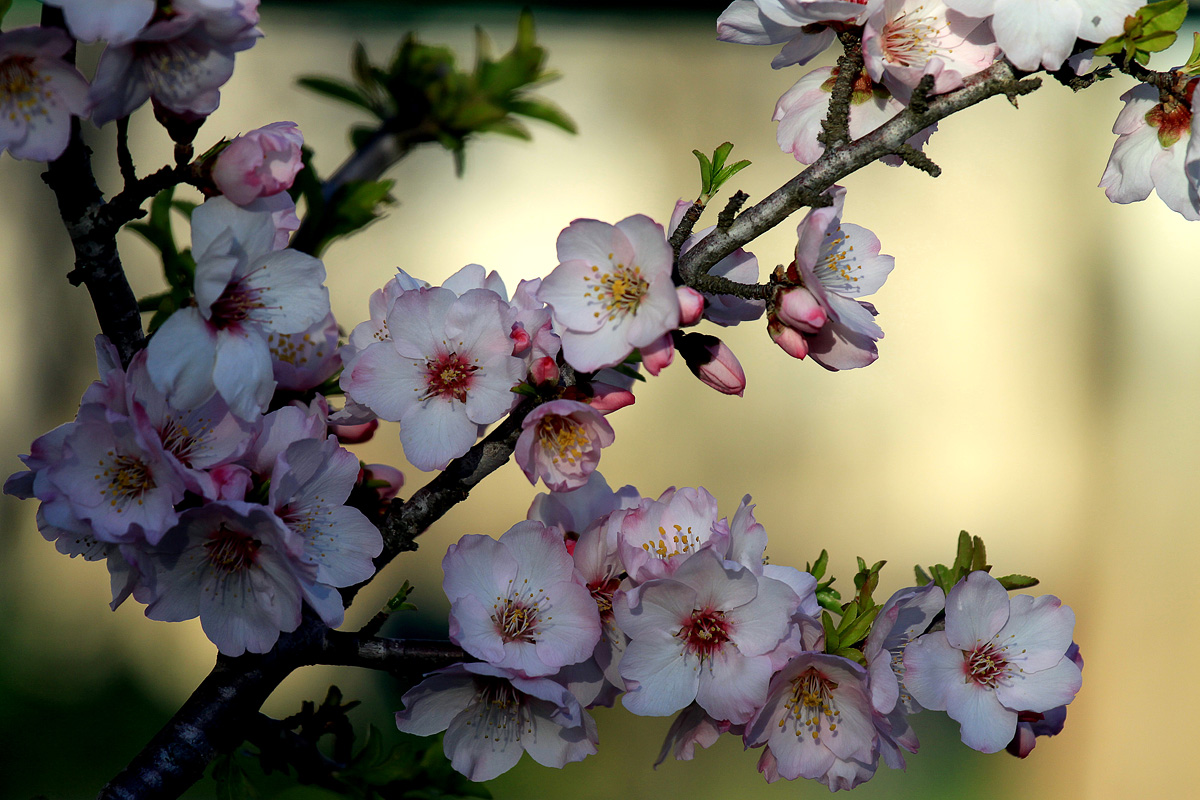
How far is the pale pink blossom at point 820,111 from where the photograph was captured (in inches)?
24.6

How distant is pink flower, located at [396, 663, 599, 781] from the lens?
0.61 meters

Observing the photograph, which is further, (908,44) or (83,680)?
(83,680)

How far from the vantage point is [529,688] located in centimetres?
55

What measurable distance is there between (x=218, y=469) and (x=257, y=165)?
0.64 ft

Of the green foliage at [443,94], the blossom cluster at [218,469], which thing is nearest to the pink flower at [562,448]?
the blossom cluster at [218,469]

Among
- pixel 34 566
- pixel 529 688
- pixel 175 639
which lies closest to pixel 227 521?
pixel 529 688

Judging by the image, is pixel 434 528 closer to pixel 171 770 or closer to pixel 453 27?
pixel 453 27

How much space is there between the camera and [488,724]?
63cm

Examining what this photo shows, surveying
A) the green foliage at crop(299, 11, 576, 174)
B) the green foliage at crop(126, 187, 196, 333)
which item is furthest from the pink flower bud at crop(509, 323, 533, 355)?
the green foliage at crop(299, 11, 576, 174)

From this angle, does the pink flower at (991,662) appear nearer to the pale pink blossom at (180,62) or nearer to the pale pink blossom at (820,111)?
the pale pink blossom at (820,111)

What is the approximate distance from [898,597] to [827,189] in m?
0.30

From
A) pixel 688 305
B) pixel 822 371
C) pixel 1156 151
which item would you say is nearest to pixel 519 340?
pixel 688 305

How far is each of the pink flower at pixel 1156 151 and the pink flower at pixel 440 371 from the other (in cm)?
47

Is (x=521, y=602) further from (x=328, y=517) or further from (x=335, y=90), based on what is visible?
(x=335, y=90)
